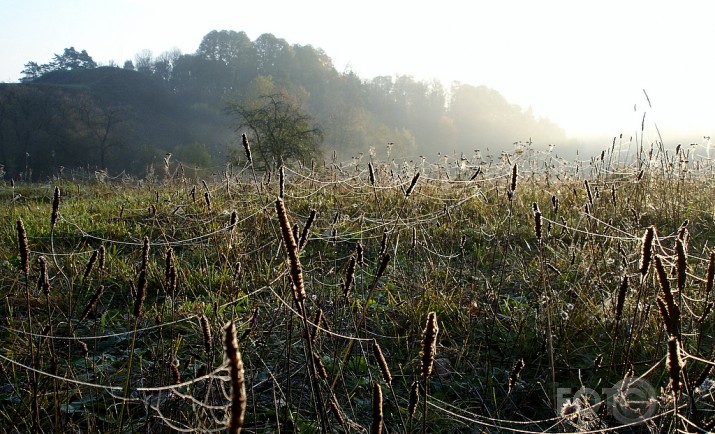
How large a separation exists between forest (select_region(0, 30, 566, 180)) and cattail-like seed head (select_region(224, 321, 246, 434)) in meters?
28.3

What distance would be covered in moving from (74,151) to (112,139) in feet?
19.9

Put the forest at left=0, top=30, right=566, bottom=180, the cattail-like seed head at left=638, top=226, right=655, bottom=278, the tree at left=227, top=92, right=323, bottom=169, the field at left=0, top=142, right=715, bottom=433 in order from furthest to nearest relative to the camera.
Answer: the forest at left=0, top=30, right=566, bottom=180 < the tree at left=227, top=92, right=323, bottom=169 < the field at left=0, top=142, right=715, bottom=433 < the cattail-like seed head at left=638, top=226, right=655, bottom=278

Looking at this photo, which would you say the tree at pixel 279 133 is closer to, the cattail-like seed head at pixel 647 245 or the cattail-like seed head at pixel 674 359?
the cattail-like seed head at pixel 647 245

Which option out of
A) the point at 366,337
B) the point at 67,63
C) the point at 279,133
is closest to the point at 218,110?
the point at 67,63

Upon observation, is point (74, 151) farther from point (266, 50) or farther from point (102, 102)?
point (266, 50)

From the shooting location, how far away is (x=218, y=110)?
84.9 metres

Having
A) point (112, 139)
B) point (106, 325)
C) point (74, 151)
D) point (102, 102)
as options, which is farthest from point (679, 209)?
point (102, 102)

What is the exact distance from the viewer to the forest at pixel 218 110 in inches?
2034

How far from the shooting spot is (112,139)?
5744cm

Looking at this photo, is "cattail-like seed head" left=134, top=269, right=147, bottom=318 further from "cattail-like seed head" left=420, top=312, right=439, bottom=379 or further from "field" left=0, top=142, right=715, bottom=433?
"cattail-like seed head" left=420, top=312, right=439, bottom=379

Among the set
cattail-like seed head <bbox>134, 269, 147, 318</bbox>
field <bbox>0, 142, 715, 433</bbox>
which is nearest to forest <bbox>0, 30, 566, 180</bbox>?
field <bbox>0, 142, 715, 433</bbox>

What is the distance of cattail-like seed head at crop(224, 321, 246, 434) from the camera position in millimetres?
520

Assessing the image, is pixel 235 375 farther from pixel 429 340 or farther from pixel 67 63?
pixel 67 63

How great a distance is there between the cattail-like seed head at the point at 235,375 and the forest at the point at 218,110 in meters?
28.3
